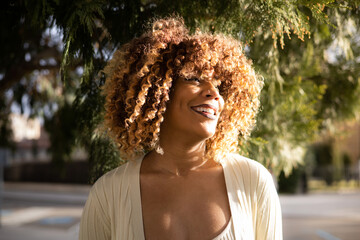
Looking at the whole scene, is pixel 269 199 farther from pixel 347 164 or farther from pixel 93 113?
pixel 347 164

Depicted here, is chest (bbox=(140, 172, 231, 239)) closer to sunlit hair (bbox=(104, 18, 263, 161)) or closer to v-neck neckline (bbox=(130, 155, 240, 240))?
v-neck neckline (bbox=(130, 155, 240, 240))

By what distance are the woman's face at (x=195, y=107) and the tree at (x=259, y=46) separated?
388 mm

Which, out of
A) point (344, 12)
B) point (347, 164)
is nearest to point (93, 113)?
point (344, 12)

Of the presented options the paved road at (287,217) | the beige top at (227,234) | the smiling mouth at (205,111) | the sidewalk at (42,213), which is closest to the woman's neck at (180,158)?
the smiling mouth at (205,111)

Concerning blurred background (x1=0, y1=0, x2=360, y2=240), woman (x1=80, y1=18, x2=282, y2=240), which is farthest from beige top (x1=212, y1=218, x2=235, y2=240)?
blurred background (x1=0, y1=0, x2=360, y2=240)

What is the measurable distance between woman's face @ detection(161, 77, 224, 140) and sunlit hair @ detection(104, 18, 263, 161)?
4cm

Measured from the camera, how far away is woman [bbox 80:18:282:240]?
1.67 meters

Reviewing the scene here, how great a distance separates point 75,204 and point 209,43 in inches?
560

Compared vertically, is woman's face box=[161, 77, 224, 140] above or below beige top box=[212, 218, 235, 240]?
above

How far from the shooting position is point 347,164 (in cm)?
1955

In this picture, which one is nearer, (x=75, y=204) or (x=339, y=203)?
(x=339, y=203)

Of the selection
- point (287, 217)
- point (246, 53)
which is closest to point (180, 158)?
point (246, 53)

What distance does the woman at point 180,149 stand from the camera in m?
1.67

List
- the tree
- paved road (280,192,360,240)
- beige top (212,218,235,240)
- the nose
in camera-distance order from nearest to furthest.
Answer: beige top (212,218,235,240)
the nose
the tree
paved road (280,192,360,240)
